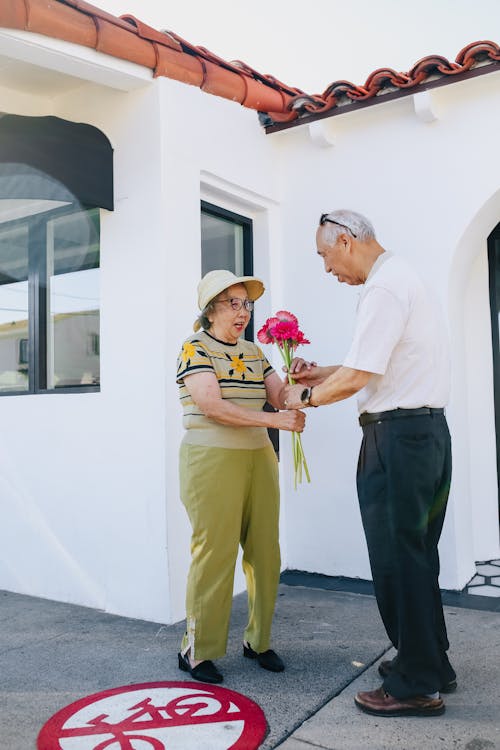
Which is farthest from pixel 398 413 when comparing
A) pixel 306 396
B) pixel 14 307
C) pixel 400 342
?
pixel 14 307

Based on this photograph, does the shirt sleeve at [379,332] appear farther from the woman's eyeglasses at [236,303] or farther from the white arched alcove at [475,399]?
the white arched alcove at [475,399]

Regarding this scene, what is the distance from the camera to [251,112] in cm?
498

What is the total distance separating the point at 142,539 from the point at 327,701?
5.27 ft

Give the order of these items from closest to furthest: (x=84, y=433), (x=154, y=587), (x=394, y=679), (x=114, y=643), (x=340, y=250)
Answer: (x=394, y=679)
(x=340, y=250)
(x=114, y=643)
(x=154, y=587)
(x=84, y=433)

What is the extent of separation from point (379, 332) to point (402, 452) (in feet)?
1.65

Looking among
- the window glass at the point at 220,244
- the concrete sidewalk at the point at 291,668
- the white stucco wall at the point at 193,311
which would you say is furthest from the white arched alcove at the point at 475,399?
the window glass at the point at 220,244

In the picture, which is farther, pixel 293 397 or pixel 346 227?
pixel 293 397

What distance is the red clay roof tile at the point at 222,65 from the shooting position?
137 inches

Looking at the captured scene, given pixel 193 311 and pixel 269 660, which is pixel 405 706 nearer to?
pixel 269 660

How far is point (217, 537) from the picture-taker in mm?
3191

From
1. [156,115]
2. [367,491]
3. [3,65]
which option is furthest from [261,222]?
[367,491]

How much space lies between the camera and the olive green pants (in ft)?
10.5

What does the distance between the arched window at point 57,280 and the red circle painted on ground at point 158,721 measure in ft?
6.76

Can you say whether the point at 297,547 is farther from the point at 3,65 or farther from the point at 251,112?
the point at 3,65
